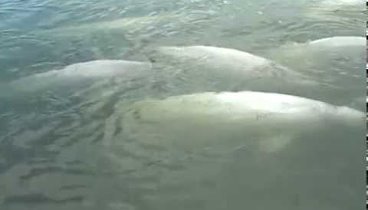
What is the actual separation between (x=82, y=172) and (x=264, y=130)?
77.5 inches

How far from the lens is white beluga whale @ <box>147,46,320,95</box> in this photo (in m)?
7.59

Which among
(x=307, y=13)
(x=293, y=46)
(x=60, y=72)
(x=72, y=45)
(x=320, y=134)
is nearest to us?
(x=320, y=134)

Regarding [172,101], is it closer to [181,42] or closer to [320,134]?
[320,134]

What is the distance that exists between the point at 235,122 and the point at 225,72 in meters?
1.80

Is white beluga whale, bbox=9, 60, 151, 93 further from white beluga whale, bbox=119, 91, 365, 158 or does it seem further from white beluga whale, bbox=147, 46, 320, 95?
white beluga whale, bbox=119, 91, 365, 158

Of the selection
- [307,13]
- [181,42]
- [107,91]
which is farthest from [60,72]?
[307,13]

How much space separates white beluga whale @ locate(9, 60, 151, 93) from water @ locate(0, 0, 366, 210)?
1.3 inches

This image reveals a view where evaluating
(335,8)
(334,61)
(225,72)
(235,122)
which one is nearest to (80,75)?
(225,72)

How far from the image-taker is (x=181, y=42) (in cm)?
971

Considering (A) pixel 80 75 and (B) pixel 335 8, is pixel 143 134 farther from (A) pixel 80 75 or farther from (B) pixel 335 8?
(B) pixel 335 8

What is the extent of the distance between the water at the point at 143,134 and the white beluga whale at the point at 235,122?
7cm

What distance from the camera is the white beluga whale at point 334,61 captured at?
740 centimetres

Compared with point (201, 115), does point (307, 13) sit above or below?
below

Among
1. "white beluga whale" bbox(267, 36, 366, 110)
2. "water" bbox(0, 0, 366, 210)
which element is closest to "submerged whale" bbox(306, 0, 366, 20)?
"water" bbox(0, 0, 366, 210)
